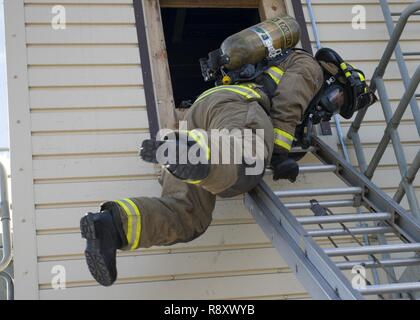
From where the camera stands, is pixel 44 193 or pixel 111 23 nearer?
pixel 44 193

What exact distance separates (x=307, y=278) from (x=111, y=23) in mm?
2575

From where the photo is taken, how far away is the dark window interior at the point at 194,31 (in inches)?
276

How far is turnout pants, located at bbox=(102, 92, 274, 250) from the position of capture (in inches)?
134

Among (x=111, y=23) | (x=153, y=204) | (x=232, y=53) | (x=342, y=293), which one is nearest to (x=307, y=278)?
(x=342, y=293)

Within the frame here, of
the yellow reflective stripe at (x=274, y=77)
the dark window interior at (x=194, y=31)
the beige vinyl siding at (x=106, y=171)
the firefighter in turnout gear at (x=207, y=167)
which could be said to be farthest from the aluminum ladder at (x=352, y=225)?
the dark window interior at (x=194, y=31)

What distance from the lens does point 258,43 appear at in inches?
163

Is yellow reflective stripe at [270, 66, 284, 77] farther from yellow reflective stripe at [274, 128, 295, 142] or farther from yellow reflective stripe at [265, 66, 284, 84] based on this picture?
yellow reflective stripe at [274, 128, 295, 142]

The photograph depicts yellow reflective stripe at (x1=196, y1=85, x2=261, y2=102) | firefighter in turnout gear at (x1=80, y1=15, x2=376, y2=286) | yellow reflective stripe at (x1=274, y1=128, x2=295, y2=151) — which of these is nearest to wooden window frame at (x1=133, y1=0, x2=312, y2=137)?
firefighter in turnout gear at (x1=80, y1=15, x2=376, y2=286)

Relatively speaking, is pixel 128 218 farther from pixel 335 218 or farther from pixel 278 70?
pixel 278 70

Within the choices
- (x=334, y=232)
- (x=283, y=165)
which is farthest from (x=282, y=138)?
(x=334, y=232)

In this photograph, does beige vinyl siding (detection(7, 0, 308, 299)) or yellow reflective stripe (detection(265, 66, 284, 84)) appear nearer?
yellow reflective stripe (detection(265, 66, 284, 84))

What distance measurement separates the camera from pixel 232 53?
13.5 ft

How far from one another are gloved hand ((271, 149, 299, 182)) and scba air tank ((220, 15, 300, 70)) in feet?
1.99

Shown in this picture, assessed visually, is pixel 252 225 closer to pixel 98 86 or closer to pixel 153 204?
pixel 153 204
